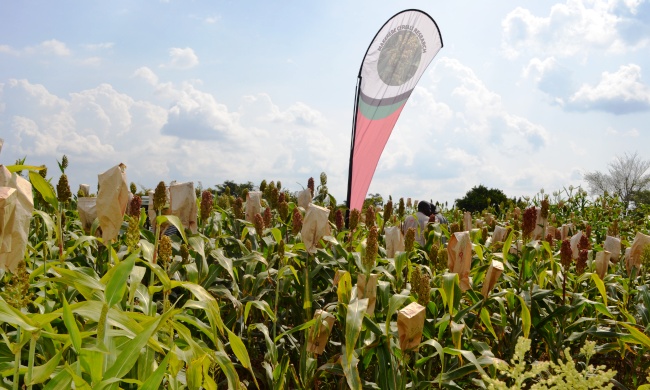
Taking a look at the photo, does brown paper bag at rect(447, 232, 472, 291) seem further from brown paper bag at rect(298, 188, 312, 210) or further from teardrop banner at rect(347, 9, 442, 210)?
teardrop banner at rect(347, 9, 442, 210)

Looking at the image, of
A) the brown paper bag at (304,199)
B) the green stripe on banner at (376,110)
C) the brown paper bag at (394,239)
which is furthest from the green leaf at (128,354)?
the green stripe on banner at (376,110)

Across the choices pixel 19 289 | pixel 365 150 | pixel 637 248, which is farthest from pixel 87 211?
pixel 365 150

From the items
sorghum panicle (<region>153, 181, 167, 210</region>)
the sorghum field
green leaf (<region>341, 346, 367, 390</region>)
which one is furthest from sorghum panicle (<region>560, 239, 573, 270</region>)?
sorghum panicle (<region>153, 181, 167, 210</region>)

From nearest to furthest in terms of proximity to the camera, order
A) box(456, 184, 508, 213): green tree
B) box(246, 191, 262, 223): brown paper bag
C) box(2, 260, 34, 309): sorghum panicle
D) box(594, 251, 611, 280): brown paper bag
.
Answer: box(2, 260, 34, 309): sorghum panicle < box(594, 251, 611, 280): brown paper bag < box(246, 191, 262, 223): brown paper bag < box(456, 184, 508, 213): green tree

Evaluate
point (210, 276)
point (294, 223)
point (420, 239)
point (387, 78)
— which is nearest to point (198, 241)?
point (210, 276)

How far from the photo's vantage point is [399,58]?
6648mm

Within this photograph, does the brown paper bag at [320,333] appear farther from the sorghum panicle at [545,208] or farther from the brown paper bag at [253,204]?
the sorghum panicle at [545,208]

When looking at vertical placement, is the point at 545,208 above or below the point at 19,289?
above

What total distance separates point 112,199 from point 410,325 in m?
1.05

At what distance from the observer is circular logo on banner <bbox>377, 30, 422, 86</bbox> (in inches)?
257

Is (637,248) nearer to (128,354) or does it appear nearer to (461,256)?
(461,256)

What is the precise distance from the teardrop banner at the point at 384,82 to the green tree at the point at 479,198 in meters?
7.71

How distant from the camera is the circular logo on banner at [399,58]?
21.5 ft

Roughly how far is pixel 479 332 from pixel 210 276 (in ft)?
4.35
